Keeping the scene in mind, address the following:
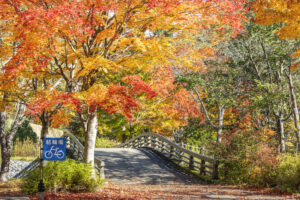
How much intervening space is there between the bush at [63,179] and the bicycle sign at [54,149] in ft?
4.25

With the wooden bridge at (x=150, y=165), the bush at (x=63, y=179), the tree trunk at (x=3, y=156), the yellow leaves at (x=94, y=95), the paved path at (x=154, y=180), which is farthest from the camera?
the tree trunk at (x=3, y=156)

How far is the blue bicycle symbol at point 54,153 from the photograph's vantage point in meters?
7.84

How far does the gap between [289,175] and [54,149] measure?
6.93 m

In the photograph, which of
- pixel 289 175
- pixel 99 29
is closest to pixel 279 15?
pixel 289 175

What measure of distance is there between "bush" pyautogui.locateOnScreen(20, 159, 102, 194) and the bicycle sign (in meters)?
1.29

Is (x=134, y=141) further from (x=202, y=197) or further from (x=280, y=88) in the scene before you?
(x=202, y=197)

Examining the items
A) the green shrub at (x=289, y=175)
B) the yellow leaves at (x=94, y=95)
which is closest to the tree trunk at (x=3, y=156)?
the yellow leaves at (x=94, y=95)

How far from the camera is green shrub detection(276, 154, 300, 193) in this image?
8.88 m

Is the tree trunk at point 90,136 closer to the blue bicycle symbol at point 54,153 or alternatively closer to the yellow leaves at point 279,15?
the blue bicycle symbol at point 54,153

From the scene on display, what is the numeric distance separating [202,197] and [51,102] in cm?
530

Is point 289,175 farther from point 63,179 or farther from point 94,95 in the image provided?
point 63,179

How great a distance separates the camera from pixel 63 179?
9.12m

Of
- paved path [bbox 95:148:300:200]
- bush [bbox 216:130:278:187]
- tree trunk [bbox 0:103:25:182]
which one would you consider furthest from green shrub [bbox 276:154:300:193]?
tree trunk [bbox 0:103:25:182]

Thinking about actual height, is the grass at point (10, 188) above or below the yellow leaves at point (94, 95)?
below
